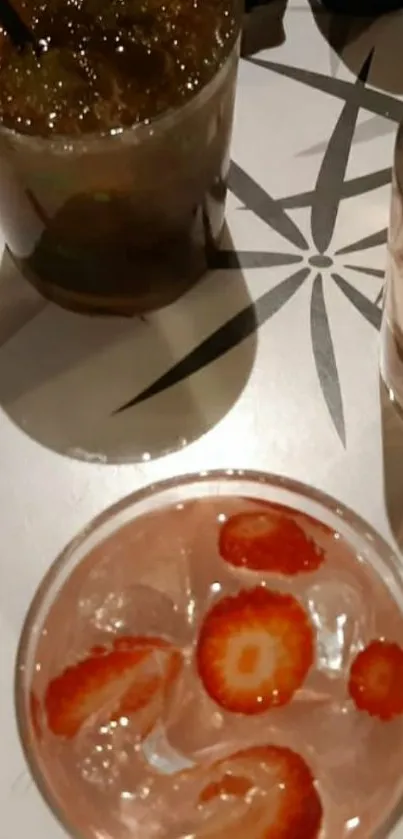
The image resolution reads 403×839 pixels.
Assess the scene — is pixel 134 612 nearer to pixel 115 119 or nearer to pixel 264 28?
pixel 115 119

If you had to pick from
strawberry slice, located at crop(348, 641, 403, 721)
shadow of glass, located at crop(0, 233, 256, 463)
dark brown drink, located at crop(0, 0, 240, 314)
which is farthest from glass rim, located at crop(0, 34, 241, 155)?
strawberry slice, located at crop(348, 641, 403, 721)

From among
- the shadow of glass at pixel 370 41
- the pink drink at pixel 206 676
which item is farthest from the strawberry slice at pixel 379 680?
the shadow of glass at pixel 370 41

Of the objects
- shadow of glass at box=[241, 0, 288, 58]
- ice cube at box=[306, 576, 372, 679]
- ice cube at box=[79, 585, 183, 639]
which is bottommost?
ice cube at box=[306, 576, 372, 679]

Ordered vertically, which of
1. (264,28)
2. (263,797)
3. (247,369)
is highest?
(264,28)

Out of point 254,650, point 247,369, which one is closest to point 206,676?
point 254,650

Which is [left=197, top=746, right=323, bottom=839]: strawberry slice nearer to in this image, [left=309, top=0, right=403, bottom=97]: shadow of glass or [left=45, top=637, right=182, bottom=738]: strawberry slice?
[left=45, top=637, right=182, bottom=738]: strawberry slice

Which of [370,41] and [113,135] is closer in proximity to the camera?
[113,135]

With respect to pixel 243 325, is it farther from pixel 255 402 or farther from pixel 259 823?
pixel 259 823
